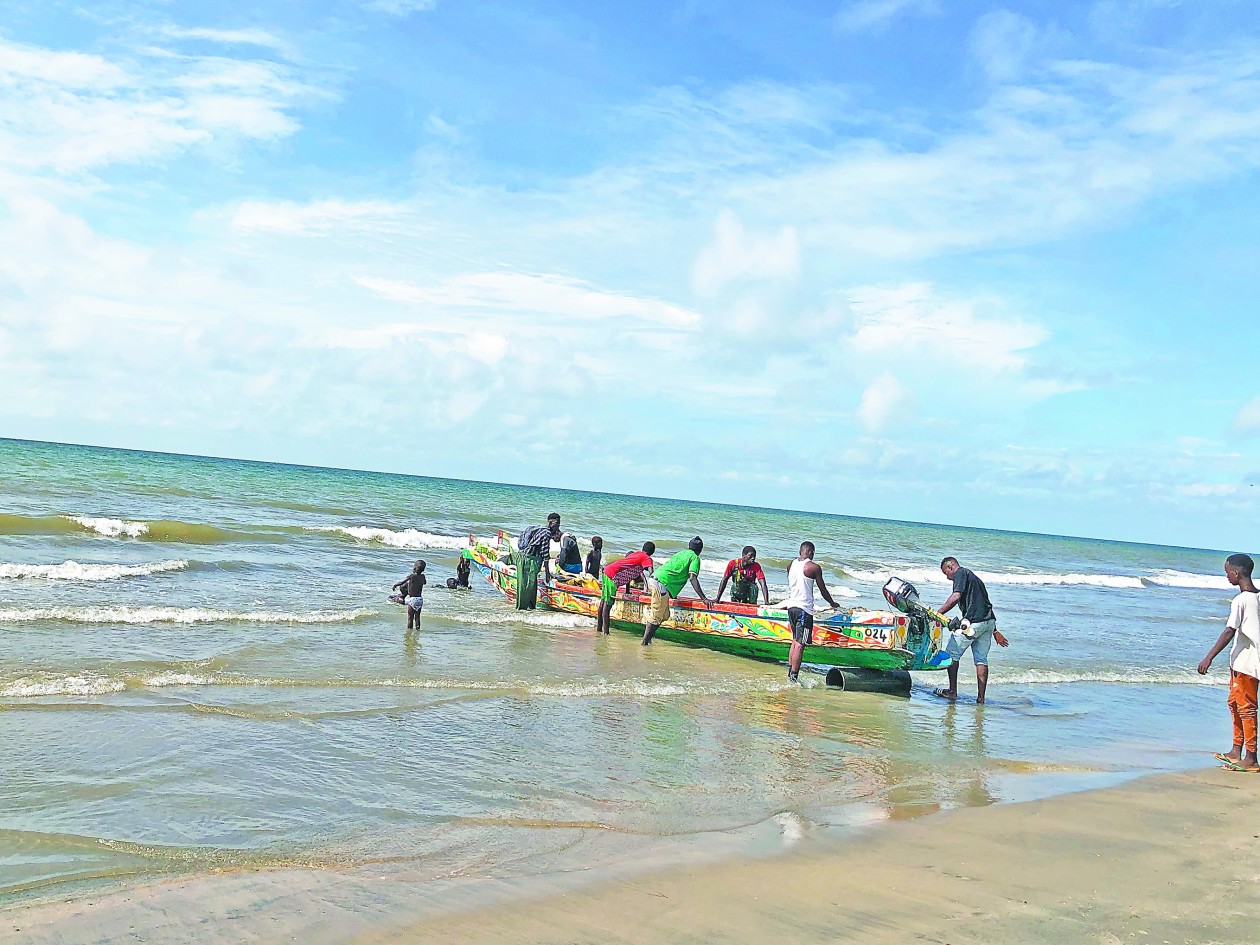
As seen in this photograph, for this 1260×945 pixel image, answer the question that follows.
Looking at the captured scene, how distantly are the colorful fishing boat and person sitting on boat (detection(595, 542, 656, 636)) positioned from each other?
0.56 feet

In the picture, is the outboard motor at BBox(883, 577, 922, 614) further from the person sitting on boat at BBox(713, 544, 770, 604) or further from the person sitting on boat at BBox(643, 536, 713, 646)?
the person sitting on boat at BBox(643, 536, 713, 646)

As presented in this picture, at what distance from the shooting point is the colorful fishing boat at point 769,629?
12.1 meters

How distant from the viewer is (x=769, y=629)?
1339cm

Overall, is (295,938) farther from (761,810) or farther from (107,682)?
(107,682)

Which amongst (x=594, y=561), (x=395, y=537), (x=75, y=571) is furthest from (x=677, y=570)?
(x=395, y=537)

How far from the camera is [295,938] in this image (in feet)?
13.6

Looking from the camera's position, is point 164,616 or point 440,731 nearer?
point 440,731

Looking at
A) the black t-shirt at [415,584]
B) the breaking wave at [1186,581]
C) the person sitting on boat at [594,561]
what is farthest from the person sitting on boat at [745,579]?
the breaking wave at [1186,581]

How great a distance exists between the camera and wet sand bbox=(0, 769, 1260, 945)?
4.27 m

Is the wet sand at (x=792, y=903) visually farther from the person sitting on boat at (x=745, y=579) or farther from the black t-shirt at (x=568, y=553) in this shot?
the black t-shirt at (x=568, y=553)

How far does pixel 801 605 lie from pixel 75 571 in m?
12.2

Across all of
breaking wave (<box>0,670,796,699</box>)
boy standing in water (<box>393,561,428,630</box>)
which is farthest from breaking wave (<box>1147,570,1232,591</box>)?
boy standing in water (<box>393,561,428,630</box>)

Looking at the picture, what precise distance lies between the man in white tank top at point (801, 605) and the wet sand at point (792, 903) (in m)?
6.04

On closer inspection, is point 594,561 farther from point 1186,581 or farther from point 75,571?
point 1186,581
